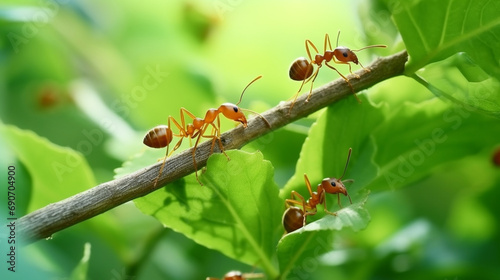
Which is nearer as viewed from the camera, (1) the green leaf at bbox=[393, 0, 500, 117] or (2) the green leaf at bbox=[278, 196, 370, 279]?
(2) the green leaf at bbox=[278, 196, 370, 279]

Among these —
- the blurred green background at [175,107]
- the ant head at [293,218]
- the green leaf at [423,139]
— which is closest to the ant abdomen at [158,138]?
the blurred green background at [175,107]

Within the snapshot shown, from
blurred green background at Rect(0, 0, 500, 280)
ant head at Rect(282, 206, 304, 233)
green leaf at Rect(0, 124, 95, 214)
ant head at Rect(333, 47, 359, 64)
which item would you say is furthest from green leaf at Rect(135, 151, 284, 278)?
ant head at Rect(333, 47, 359, 64)

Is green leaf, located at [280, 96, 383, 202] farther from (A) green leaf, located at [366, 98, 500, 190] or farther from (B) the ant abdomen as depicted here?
(B) the ant abdomen

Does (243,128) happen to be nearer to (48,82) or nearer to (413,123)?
(413,123)

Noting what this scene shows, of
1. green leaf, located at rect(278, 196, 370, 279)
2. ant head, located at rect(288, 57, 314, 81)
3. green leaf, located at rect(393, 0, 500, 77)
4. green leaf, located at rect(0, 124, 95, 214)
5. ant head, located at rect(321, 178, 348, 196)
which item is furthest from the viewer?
ant head, located at rect(288, 57, 314, 81)

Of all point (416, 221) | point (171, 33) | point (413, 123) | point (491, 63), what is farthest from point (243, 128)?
point (171, 33)

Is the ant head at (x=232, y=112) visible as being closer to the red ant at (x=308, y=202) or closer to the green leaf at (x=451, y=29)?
the red ant at (x=308, y=202)

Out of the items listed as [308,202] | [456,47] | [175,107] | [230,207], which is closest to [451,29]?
[456,47]
